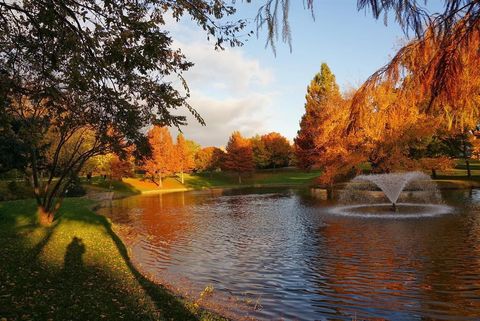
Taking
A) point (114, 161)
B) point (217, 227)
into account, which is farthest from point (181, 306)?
point (114, 161)

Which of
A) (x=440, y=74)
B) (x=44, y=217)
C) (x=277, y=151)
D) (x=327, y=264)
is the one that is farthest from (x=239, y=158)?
(x=440, y=74)

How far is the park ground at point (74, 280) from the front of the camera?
7.79 m

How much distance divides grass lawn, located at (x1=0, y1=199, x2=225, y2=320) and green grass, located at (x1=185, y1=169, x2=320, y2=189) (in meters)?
56.0

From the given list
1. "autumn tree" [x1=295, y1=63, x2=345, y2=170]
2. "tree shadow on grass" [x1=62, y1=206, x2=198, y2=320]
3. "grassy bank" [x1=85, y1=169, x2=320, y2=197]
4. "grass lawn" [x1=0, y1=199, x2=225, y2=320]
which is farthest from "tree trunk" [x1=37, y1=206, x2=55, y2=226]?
"autumn tree" [x1=295, y1=63, x2=345, y2=170]

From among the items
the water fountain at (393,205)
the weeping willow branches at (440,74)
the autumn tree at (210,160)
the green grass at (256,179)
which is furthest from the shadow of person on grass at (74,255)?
the autumn tree at (210,160)

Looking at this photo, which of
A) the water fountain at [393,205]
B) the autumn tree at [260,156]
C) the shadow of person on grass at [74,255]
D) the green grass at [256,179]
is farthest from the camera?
the autumn tree at [260,156]

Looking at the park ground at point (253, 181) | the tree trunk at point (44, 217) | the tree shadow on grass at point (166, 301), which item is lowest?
the tree shadow on grass at point (166, 301)

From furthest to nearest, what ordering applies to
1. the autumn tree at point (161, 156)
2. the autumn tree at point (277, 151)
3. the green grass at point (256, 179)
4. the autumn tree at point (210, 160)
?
1. the autumn tree at point (277, 151)
2. the autumn tree at point (210, 160)
3. the green grass at point (256, 179)
4. the autumn tree at point (161, 156)

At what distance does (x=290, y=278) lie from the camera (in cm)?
1213

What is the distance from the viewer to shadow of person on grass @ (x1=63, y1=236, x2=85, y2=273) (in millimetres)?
11803

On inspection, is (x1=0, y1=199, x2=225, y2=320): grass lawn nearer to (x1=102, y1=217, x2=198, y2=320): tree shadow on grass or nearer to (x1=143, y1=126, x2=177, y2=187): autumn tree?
(x1=102, y1=217, x2=198, y2=320): tree shadow on grass

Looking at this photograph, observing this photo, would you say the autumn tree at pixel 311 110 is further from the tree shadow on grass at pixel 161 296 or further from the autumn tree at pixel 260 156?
the tree shadow on grass at pixel 161 296

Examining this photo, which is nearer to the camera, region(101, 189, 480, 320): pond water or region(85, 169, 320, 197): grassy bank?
region(101, 189, 480, 320): pond water

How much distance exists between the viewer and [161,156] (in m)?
68.8
